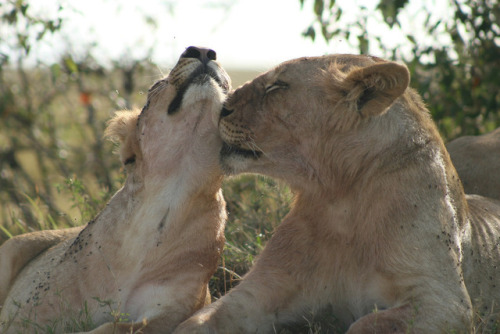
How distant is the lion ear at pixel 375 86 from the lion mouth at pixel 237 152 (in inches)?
20.4

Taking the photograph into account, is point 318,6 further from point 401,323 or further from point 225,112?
point 401,323

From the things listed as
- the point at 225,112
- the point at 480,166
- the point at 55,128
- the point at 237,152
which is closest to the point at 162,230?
the point at 237,152

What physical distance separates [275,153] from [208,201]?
1.59 ft

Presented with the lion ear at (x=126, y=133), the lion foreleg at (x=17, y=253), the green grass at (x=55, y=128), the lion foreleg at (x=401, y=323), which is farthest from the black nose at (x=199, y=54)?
the green grass at (x=55, y=128)

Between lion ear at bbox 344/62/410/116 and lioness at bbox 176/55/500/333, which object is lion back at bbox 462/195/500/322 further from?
lion ear at bbox 344/62/410/116

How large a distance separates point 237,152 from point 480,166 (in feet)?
6.99

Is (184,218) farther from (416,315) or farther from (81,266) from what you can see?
(416,315)

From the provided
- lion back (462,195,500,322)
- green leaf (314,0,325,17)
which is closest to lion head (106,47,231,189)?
lion back (462,195,500,322)

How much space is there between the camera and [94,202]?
5.42 m

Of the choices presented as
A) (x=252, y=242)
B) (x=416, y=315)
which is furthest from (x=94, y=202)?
(x=416, y=315)

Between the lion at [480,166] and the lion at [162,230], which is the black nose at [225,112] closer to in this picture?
the lion at [162,230]

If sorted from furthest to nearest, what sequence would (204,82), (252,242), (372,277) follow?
(252,242)
(204,82)
(372,277)

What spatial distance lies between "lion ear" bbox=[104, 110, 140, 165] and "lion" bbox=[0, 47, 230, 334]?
4 centimetres

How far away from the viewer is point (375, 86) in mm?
3158
